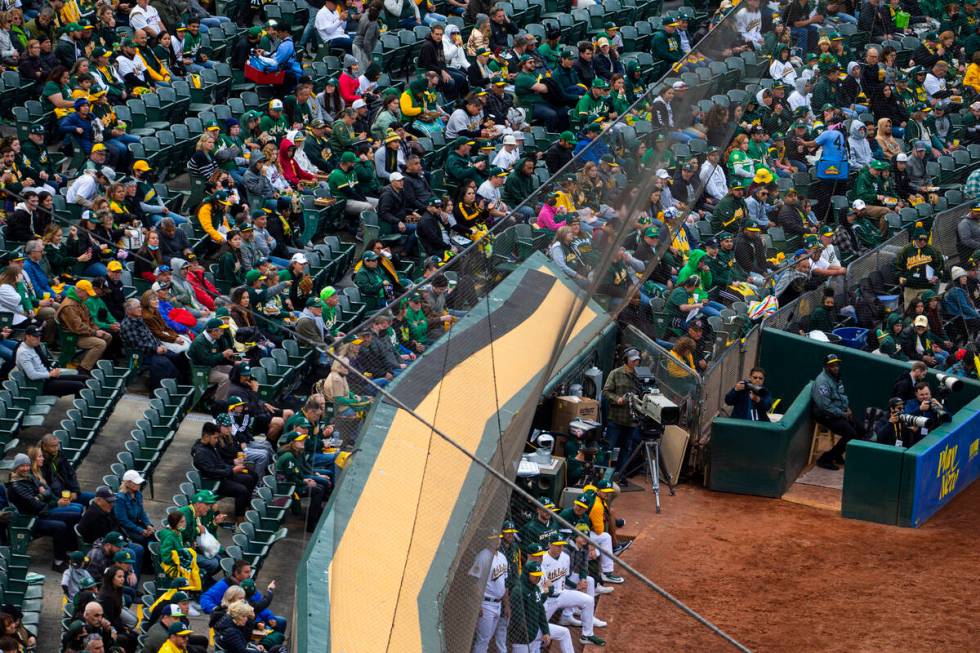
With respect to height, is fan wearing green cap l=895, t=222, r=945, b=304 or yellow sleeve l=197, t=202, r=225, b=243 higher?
fan wearing green cap l=895, t=222, r=945, b=304

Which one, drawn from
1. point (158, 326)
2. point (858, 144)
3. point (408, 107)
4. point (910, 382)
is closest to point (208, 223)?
point (158, 326)

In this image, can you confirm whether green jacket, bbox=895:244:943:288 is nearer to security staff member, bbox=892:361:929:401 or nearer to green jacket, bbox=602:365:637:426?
security staff member, bbox=892:361:929:401

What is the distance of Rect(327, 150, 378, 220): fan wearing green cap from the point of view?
18.9 metres

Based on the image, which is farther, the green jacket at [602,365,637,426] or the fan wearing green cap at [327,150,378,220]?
the fan wearing green cap at [327,150,378,220]

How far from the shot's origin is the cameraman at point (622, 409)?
55.3 feet

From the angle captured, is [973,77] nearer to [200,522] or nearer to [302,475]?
[302,475]

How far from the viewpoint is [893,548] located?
16.4 metres

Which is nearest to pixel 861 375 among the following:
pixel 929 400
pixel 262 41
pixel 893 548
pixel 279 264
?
pixel 929 400

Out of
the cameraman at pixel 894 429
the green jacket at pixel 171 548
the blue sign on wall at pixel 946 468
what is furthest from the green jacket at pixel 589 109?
the green jacket at pixel 171 548

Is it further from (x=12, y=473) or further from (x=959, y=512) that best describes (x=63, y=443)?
(x=959, y=512)

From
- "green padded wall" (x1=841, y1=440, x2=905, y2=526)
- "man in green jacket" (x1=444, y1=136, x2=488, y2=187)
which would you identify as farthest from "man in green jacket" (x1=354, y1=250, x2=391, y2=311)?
"green padded wall" (x1=841, y1=440, x2=905, y2=526)

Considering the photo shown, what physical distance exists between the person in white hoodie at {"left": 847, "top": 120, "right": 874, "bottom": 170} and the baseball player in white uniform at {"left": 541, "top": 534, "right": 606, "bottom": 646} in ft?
45.0

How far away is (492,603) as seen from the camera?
27.4ft

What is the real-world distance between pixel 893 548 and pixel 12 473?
8.36 metres
